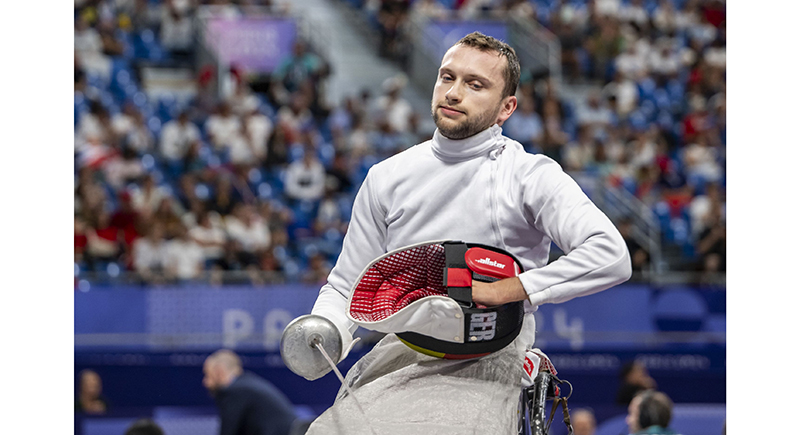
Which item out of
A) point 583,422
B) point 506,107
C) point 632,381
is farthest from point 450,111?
point 632,381

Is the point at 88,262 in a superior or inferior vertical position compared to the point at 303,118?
inferior

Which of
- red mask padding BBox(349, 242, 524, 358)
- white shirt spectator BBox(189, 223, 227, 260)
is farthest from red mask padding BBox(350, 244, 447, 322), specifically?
white shirt spectator BBox(189, 223, 227, 260)

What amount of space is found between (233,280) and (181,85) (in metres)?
5.22

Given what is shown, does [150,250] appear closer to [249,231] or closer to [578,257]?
[249,231]

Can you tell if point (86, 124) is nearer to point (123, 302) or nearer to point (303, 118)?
point (303, 118)

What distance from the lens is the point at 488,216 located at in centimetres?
261

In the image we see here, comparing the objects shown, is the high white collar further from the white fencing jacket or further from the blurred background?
the blurred background

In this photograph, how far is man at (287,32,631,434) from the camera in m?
2.39

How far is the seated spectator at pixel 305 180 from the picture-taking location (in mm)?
9766

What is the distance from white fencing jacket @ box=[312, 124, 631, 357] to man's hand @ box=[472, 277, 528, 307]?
25 mm

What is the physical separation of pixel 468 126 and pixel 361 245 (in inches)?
20.7

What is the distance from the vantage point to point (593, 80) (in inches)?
507

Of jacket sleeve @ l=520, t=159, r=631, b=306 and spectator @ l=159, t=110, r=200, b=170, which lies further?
spectator @ l=159, t=110, r=200, b=170

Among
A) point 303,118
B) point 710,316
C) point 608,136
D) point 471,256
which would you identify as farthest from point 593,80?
point 471,256
